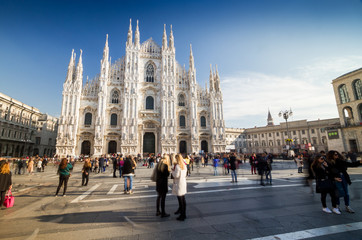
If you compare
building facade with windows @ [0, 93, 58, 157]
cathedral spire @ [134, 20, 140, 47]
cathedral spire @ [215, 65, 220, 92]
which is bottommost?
building facade with windows @ [0, 93, 58, 157]

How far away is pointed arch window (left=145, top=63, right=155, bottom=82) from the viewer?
33.1 metres

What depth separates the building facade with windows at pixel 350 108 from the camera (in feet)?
77.2

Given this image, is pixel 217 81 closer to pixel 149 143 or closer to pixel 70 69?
pixel 149 143

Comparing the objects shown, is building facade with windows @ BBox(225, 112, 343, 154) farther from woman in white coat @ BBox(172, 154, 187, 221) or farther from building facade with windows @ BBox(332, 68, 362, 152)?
woman in white coat @ BBox(172, 154, 187, 221)

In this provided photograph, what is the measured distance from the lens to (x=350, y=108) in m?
25.3

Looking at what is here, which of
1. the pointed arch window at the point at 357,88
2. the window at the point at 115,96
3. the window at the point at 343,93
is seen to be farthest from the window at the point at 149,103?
the pointed arch window at the point at 357,88

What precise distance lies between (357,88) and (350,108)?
297 cm

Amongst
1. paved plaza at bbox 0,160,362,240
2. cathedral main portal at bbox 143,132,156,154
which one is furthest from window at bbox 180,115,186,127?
paved plaza at bbox 0,160,362,240

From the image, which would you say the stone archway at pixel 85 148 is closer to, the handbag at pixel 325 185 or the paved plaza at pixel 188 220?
the paved plaza at pixel 188 220

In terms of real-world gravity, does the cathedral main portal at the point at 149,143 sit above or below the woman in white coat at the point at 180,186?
above

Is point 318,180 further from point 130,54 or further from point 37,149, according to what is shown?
point 37,149

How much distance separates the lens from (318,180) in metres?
4.39

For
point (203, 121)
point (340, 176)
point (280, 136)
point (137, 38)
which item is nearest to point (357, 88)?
point (203, 121)

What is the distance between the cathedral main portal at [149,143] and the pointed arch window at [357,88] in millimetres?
31255
